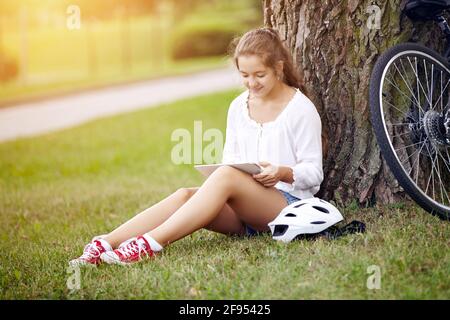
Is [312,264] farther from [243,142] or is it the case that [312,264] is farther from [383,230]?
[243,142]

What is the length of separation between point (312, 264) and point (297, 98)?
3.58 ft

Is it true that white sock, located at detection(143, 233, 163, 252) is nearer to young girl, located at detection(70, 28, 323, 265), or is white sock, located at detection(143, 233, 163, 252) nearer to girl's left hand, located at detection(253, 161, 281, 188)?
young girl, located at detection(70, 28, 323, 265)

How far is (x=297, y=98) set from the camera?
170 inches

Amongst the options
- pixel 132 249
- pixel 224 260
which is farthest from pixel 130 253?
pixel 224 260

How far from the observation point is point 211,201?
3.96 m

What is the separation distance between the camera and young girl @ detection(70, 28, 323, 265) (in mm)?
3969

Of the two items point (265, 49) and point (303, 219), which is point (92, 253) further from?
point (265, 49)

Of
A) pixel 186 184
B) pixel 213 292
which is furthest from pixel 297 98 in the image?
pixel 186 184

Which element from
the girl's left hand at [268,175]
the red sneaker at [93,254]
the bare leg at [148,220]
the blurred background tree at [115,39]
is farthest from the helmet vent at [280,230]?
the blurred background tree at [115,39]

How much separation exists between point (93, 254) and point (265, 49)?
1.47m

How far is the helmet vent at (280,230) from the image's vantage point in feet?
13.3

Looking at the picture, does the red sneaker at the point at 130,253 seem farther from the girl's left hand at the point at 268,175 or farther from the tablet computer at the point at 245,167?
the girl's left hand at the point at 268,175

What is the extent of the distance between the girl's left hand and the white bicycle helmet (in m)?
0.17

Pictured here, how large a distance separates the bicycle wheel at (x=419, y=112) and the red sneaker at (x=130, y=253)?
150 cm
